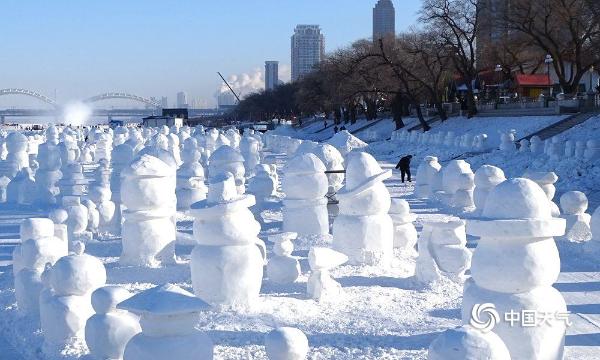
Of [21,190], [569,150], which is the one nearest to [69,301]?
[21,190]

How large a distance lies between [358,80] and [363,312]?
36725 millimetres

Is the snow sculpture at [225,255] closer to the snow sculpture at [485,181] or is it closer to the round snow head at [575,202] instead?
the round snow head at [575,202]

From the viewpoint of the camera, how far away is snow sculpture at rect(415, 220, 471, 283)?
7898mm

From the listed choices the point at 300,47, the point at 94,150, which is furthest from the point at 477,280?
the point at 300,47

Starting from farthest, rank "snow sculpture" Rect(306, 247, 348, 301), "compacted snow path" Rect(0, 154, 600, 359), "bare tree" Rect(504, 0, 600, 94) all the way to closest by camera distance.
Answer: "bare tree" Rect(504, 0, 600, 94) < "snow sculpture" Rect(306, 247, 348, 301) < "compacted snow path" Rect(0, 154, 600, 359)

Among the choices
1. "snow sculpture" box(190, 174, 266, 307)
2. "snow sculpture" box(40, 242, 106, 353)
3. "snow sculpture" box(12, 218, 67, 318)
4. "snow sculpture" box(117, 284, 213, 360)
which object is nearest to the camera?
"snow sculpture" box(117, 284, 213, 360)

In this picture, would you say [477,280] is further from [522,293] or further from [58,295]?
[58,295]

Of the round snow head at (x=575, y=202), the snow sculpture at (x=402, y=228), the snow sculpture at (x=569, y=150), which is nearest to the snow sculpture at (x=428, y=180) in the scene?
the snow sculpture at (x=569, y=150)

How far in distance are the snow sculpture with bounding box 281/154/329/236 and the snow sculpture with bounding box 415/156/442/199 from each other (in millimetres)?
5384

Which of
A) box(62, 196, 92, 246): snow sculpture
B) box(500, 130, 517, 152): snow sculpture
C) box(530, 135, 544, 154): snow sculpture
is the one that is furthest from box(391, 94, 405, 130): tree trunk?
box(62, 196, 92, 246): snow sculpture

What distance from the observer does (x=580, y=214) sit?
10.4m

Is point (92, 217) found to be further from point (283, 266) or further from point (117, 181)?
point (283, 266)

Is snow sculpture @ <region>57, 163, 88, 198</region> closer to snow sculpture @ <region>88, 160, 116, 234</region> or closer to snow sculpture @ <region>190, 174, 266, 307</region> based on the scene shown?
snow sculpture @ <region>88, 160, 116, 234</region>

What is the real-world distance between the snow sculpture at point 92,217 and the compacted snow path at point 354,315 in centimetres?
204
